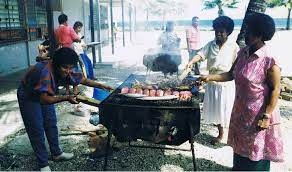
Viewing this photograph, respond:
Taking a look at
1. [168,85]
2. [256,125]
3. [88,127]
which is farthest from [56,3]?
[256,125]

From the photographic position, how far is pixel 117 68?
13.8m

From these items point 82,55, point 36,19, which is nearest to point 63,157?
point 82,55

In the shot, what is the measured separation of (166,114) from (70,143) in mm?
2475

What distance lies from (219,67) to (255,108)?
5.94ft

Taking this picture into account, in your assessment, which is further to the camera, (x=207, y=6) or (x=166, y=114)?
(x=207, y=6)

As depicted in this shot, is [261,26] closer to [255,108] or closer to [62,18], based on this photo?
[255,108]

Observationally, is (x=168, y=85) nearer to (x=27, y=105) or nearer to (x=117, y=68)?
(x=27, y=105)

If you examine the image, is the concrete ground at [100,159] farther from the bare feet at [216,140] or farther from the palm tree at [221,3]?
the palm tree at [221,3]

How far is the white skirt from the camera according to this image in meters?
5.14

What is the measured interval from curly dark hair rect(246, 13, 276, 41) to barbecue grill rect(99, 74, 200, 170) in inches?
48.8

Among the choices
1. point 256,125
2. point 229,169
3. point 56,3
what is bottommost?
point 229,169

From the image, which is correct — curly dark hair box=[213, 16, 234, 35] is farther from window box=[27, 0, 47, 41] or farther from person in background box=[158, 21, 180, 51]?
window box=[27, 0, 47, 41]

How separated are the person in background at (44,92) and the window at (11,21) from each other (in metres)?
8.16

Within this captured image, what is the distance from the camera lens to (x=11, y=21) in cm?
1202
